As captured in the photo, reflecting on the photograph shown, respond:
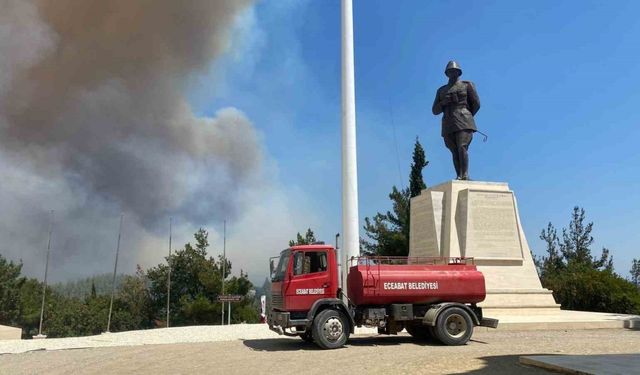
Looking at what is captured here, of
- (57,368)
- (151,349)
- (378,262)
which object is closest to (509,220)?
(378,262)

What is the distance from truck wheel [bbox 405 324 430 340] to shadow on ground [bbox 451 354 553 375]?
4088 mm

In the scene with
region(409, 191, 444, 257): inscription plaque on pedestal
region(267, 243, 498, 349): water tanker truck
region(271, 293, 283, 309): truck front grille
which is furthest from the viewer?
region(409, 191, 444, 257): inscription plaque on pedestal

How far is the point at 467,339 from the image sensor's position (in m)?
14.9

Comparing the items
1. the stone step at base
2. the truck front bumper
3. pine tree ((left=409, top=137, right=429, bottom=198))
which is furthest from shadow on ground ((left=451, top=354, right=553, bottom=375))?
pine tree ((left=409, top=137, right=429, bottom=198))

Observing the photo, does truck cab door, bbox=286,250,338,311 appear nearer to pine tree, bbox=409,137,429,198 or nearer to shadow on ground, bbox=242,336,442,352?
shadow on ground, bbox=242,336,442,352

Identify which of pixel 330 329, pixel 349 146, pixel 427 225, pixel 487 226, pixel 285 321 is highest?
pixel 349 146

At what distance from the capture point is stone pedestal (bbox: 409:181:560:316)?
23125 millimetres

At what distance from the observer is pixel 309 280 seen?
14375mm

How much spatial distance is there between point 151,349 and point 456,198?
50.3 ft

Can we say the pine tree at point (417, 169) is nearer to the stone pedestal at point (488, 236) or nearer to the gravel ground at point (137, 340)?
the stone pedestal at point (488, 236)

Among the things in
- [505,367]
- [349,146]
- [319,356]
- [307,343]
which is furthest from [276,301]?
[349,146]

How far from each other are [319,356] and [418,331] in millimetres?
4816

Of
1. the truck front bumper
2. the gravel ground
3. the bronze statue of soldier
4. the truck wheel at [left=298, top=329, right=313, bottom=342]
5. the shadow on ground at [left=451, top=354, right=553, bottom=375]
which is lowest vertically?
the shadow on ground at [left=451, top=354, right=553, bottom=375]

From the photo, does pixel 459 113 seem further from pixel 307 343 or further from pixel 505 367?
pixel 505 367
